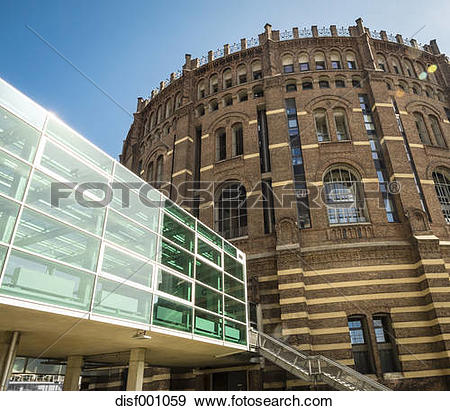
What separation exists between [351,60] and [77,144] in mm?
22196

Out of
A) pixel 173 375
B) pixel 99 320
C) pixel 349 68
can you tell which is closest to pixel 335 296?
pixel 173 375

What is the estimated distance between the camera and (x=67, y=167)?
8.37 m

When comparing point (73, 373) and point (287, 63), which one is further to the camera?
point (287, 63)

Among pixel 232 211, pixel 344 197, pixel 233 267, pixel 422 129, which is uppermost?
pixel 422 129

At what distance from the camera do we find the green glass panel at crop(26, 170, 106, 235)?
7312 millimetres

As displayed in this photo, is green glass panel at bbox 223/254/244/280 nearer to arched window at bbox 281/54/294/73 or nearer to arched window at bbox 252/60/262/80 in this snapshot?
arched window at bbox 252/60/262/80

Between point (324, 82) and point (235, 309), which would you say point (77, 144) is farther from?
point (324, 82)

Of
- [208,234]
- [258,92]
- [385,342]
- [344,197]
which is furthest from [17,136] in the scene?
[258,92]

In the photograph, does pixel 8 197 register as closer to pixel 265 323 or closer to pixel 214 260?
pixel 214 260

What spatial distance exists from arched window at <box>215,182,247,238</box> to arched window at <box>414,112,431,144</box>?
1236cm

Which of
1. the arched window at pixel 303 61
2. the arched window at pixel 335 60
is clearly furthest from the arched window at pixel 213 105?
the arched window at pixel 335 60

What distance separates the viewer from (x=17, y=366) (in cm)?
1434

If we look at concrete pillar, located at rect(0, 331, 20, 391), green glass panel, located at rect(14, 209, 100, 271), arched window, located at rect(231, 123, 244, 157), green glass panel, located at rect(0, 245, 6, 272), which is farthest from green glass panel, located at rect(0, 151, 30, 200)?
arched window, located at rect(231, 123, 244, 157)

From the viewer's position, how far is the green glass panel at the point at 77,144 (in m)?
8.36
